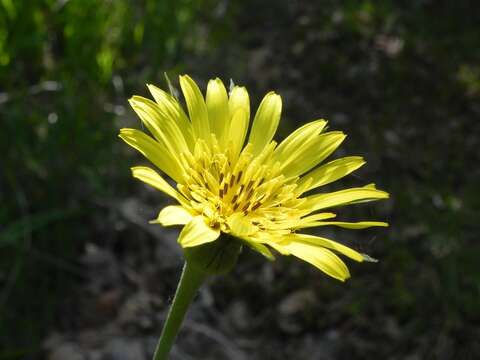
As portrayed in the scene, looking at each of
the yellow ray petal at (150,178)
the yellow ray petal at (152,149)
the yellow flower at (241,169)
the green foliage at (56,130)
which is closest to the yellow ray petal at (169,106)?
the yellow flower at (241,169)

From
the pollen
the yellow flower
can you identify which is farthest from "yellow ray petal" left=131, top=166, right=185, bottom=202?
the pollen

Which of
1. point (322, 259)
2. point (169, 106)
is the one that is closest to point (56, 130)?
point (169, 106)

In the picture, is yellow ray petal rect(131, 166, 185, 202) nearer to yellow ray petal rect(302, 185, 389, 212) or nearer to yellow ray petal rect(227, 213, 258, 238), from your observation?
yellow ray petal rect(227, 213, 258, 238)

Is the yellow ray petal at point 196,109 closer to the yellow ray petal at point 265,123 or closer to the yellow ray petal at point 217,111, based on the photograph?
the yellow ray petal at point 217,111

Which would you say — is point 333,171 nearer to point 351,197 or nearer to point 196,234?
point 351,197

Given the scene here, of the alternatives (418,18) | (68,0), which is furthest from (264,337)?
(418,18)

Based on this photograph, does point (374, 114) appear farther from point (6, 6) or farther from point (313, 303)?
point (6, 6)

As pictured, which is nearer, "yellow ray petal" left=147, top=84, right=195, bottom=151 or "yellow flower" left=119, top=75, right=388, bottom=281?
"yellow flower" left=119, top=75, right=388, bottom=281
